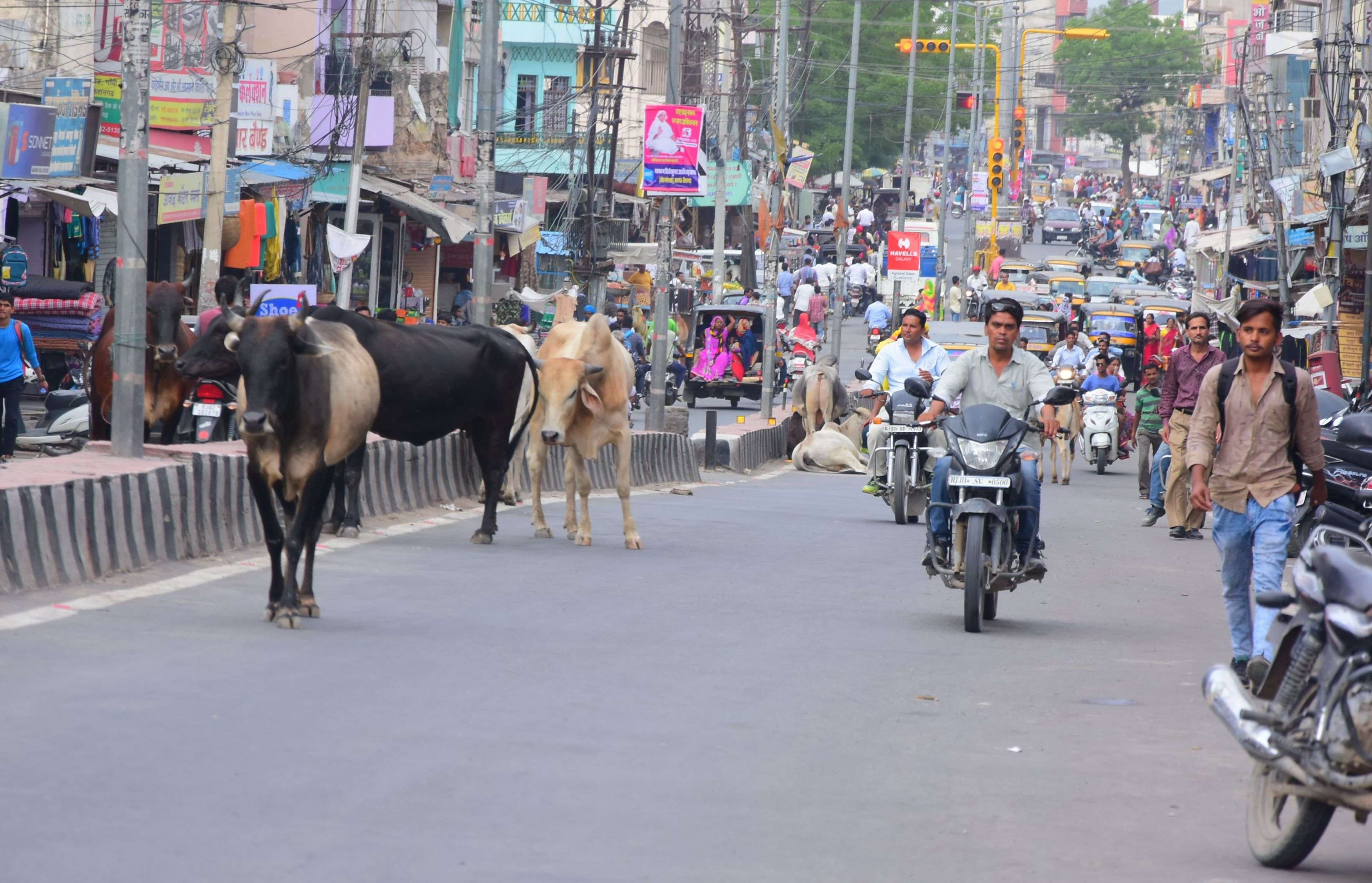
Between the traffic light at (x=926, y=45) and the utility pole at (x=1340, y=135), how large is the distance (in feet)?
42.6

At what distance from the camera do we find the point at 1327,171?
96.8 feet

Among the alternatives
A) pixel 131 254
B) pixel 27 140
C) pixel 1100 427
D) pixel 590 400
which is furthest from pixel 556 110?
pixel 131 254

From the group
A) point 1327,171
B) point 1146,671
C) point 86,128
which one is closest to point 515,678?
point 1146,671

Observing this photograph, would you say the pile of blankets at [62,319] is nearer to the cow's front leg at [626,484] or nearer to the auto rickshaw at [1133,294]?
the cow's front leg at [626,484]

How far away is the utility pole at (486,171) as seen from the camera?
22.6 m

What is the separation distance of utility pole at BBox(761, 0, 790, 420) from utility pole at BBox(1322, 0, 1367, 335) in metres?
9.86

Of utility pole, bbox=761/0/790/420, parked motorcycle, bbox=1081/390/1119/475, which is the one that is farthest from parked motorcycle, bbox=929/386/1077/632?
utility pole, bbox=761/0/790/420

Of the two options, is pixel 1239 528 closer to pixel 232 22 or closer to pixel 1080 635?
pixel 1080 635

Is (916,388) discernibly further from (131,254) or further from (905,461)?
(905,461)

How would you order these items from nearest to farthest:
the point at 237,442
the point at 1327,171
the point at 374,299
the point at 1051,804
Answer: the point at 1051,804, the point at 237,442, the point at 1327,171, the point at 374,299

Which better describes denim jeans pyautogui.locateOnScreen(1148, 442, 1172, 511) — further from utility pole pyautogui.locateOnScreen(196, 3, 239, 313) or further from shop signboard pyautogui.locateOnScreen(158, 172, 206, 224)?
shop signboard pyautogui.locateOnScreen(158, 172, 206, 224)

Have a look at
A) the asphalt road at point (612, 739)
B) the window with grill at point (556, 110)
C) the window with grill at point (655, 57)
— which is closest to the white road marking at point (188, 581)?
the asphalt road at point (612, 739)

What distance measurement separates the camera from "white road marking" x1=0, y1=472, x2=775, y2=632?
9.44 m

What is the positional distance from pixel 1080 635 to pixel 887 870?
227 inches
